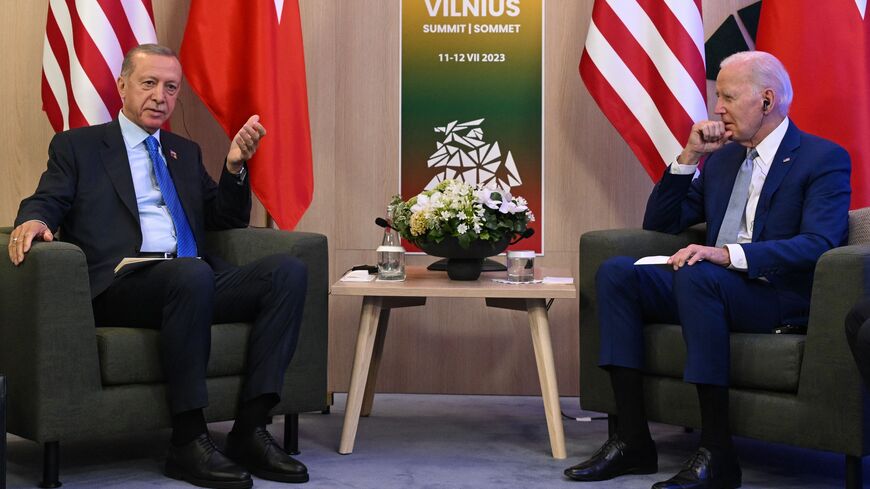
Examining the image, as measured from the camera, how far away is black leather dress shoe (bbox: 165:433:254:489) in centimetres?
277

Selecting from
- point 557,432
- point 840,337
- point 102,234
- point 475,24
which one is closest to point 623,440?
point 557,432

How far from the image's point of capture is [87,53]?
148 inches

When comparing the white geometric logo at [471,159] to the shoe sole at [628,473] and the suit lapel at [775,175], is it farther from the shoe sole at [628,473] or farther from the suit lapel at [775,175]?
the shoe sole at [628,473]

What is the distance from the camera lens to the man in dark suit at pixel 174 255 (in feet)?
9.23

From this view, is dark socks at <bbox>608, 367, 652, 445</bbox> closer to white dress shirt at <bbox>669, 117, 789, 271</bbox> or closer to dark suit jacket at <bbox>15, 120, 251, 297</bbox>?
white dress shirt at <bbox>669, 117, 789, 271</bbox>

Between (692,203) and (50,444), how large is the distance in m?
2.21

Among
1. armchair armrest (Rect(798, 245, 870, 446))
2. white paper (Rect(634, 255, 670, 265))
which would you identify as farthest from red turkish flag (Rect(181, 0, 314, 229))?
armchair armrest (Rect(798, 245, 870, 446))

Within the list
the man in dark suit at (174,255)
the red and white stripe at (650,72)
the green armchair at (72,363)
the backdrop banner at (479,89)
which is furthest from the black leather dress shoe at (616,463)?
the backdrop banner at (479,89)

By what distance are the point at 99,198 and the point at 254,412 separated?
2.83 feet

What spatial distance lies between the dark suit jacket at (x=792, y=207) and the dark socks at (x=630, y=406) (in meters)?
0.48

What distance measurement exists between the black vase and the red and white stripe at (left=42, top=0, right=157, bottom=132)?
1.38 meters

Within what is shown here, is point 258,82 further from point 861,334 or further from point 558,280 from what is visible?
point 861,334

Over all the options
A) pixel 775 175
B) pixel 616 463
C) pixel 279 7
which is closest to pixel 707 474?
pixel 616 463

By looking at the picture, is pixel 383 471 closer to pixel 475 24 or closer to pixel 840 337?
pixel 840 337
